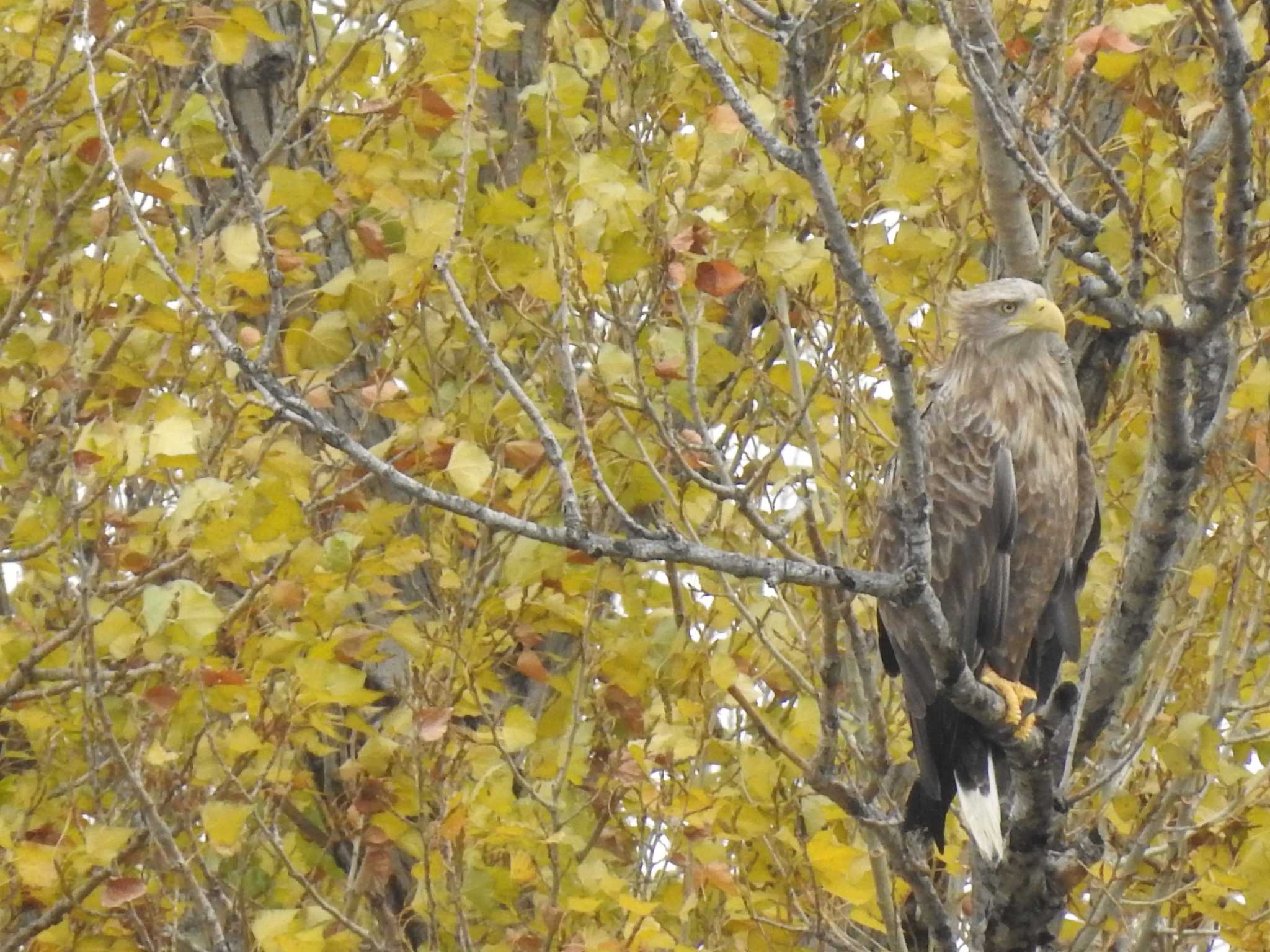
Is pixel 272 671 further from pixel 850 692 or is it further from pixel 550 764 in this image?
pixel 850 692

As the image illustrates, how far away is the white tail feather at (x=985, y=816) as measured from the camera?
4617mm

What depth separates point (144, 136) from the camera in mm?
5008

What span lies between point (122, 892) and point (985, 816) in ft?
7.33

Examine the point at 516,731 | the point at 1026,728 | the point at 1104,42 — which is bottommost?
the point at 516,731

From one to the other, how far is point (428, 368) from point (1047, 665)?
2.08m

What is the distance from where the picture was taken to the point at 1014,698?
4613 millimetres

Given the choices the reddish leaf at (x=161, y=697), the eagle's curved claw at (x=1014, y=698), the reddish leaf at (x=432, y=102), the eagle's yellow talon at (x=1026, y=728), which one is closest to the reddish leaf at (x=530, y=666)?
the reddish leaf at (x=161, y=697)

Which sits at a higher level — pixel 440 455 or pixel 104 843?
pixel 440 455

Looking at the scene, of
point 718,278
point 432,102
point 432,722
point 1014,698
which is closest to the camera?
point 718,278

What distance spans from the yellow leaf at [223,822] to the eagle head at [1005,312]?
7.81ft

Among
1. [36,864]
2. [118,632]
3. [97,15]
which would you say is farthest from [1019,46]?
[36,864]

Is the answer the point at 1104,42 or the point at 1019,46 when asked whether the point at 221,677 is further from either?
the point at 1019,46

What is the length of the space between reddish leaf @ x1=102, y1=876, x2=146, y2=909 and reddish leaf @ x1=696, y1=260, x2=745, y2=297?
191cm

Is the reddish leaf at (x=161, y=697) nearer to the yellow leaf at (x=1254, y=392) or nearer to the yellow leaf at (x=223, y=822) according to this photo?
the yellow leaf at (x=223, y=822)
